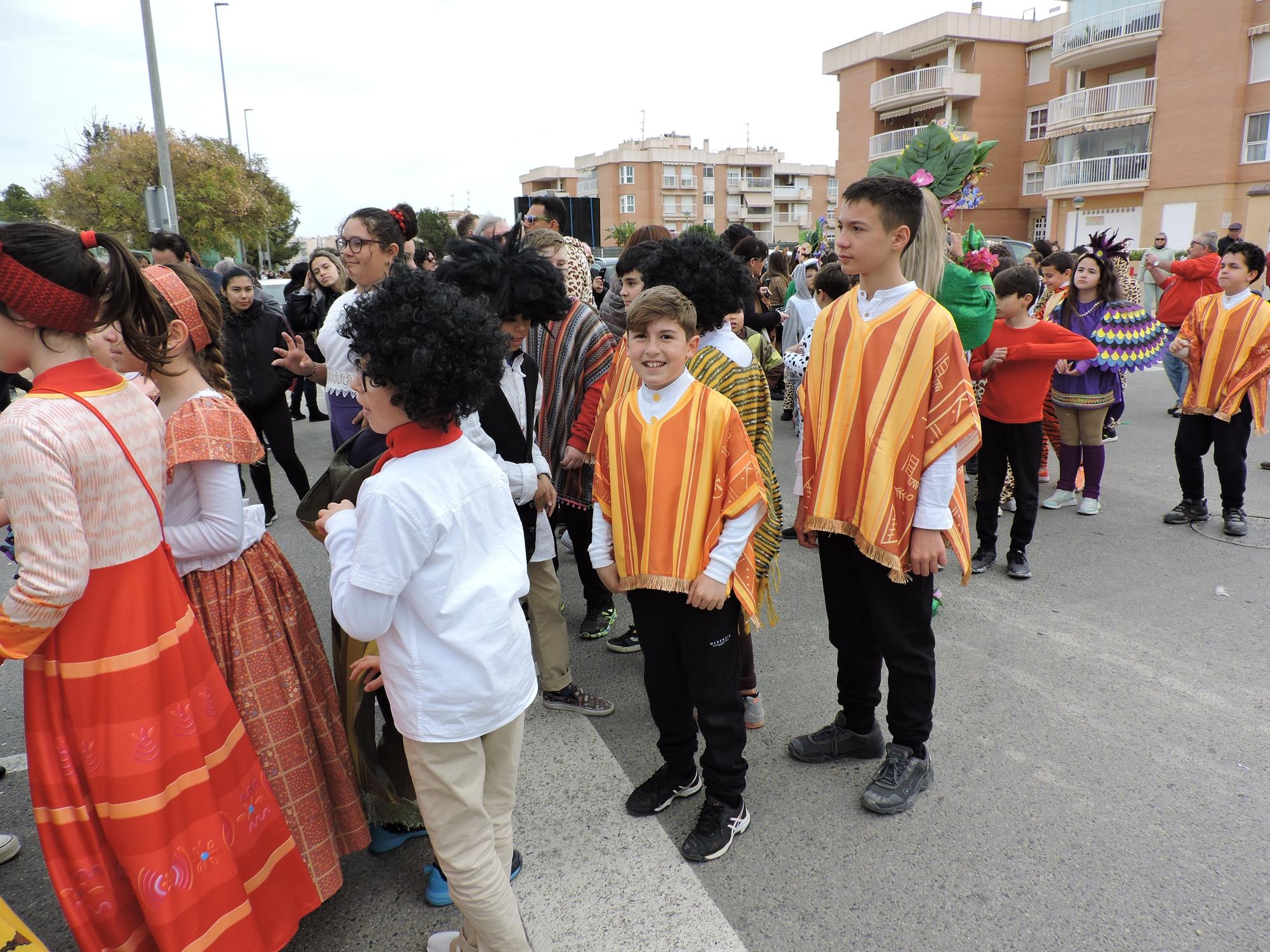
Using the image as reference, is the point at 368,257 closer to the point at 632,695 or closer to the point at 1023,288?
the point at 632,695

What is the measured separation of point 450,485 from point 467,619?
312mm

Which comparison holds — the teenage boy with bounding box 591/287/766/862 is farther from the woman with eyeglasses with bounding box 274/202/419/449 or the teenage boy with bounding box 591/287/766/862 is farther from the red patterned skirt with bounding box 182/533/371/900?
the woman with eyeglasses with bounding box 274/202/419/449

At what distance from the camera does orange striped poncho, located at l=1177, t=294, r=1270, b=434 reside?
524 cm

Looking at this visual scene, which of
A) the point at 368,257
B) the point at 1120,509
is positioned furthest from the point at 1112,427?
the point at 368,257

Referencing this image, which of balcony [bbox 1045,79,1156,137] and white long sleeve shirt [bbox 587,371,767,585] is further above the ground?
balcony [bbox 1045,79,1156,137]

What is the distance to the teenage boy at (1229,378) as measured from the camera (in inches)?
207

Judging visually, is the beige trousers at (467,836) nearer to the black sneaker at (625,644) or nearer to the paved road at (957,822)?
the paved road at (957,822)

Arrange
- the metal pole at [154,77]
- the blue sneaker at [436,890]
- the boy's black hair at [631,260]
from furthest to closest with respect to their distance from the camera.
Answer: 1. the metal pole at [154,77]
2. the boy's black hair at [631,260]
3. the blue sneaker at [436,890]

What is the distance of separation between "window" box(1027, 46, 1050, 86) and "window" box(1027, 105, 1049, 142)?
1.18 meters

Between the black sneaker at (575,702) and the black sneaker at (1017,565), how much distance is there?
9.07 ft

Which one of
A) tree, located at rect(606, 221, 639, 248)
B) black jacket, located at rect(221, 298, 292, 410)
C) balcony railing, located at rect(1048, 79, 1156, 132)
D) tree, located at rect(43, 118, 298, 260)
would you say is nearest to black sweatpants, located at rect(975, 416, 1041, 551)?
black jacket, located at rect(221, 298, 292, 410)

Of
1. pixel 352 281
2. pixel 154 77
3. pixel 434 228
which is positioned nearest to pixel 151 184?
pixel 154 77

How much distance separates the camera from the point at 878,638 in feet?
9.09

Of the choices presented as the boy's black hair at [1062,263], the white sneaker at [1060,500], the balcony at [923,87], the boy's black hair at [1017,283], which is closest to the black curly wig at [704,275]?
the boy's black hair at [1017,283]
